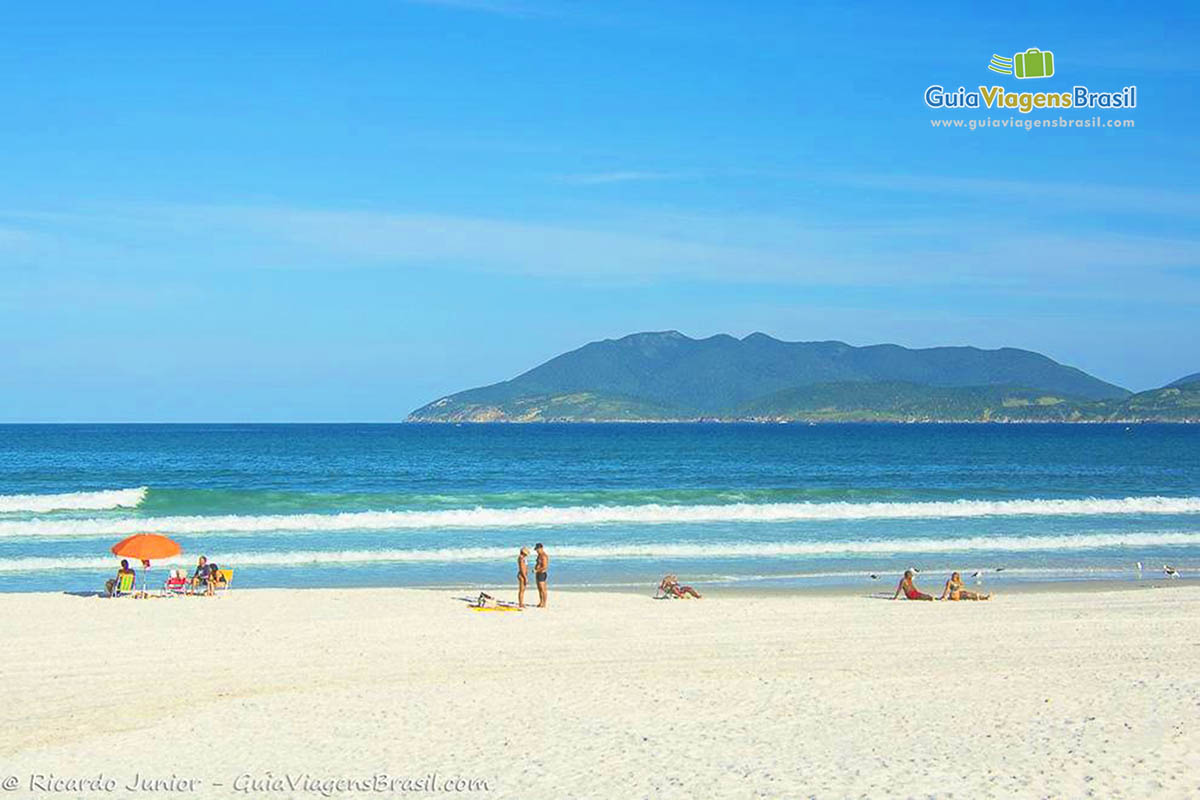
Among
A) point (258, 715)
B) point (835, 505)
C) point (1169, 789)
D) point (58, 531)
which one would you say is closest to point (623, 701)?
point (258, 715)

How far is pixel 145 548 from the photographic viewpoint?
22.2m

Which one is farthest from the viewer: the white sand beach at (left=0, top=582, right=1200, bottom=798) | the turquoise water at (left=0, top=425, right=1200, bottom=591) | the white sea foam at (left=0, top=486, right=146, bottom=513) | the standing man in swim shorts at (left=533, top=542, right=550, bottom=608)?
the white sea foam at (left=0, top=486, right=146, bottom=513)

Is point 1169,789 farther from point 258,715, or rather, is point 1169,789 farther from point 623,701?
point 258,715

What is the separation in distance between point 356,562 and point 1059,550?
17860 mm

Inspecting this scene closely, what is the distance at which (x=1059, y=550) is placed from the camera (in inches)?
1176

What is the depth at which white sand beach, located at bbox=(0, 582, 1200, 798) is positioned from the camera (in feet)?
33.7

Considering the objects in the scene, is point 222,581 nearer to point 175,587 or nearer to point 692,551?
point 175,587

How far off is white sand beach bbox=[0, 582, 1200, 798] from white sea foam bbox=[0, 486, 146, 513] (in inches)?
807

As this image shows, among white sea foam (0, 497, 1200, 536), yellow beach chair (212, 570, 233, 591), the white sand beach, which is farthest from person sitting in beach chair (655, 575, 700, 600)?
white sea foam (0, 497, 1200, 536)

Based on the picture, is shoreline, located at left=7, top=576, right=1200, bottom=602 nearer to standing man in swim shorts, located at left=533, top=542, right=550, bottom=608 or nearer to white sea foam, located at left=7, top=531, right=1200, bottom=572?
standing man in swim shorts, located at left=533, top=542, right=550, bottom=608

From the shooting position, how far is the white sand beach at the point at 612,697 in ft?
33.7

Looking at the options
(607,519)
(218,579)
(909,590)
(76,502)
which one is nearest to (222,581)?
(218,579)

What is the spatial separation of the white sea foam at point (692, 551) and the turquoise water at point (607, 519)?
83 mm

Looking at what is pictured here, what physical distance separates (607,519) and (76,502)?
19728mm
